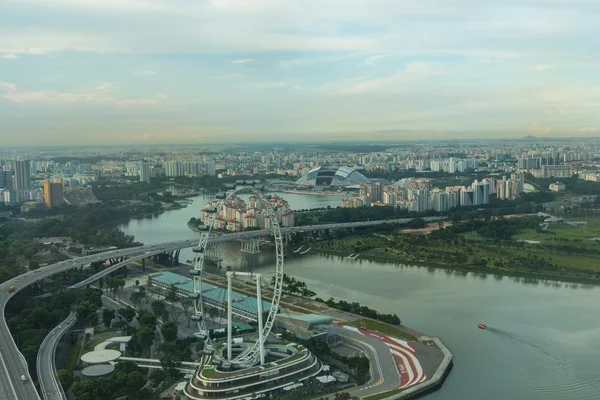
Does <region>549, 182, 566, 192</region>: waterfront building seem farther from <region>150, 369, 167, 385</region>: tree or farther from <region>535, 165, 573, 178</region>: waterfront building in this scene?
<region>150, 369, 167, 385</region>: tree

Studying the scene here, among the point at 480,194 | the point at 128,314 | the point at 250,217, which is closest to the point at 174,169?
the point at 480,194

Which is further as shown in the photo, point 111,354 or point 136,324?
point 136,324

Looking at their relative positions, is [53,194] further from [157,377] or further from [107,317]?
[157,377]

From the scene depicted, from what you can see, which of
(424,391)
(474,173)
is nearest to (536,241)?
(424,391)

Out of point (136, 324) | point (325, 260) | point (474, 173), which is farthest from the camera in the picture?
point (474, 173)

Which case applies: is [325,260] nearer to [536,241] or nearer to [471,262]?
[471,262]

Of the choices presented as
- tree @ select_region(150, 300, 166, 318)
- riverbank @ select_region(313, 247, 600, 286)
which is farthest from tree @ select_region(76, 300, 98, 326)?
riverbank @ select_region(313, 247, 600, 286)

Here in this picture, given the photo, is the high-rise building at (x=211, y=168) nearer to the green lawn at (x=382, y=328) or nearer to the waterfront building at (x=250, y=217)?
the waterfront building at (x=250, y=217)
